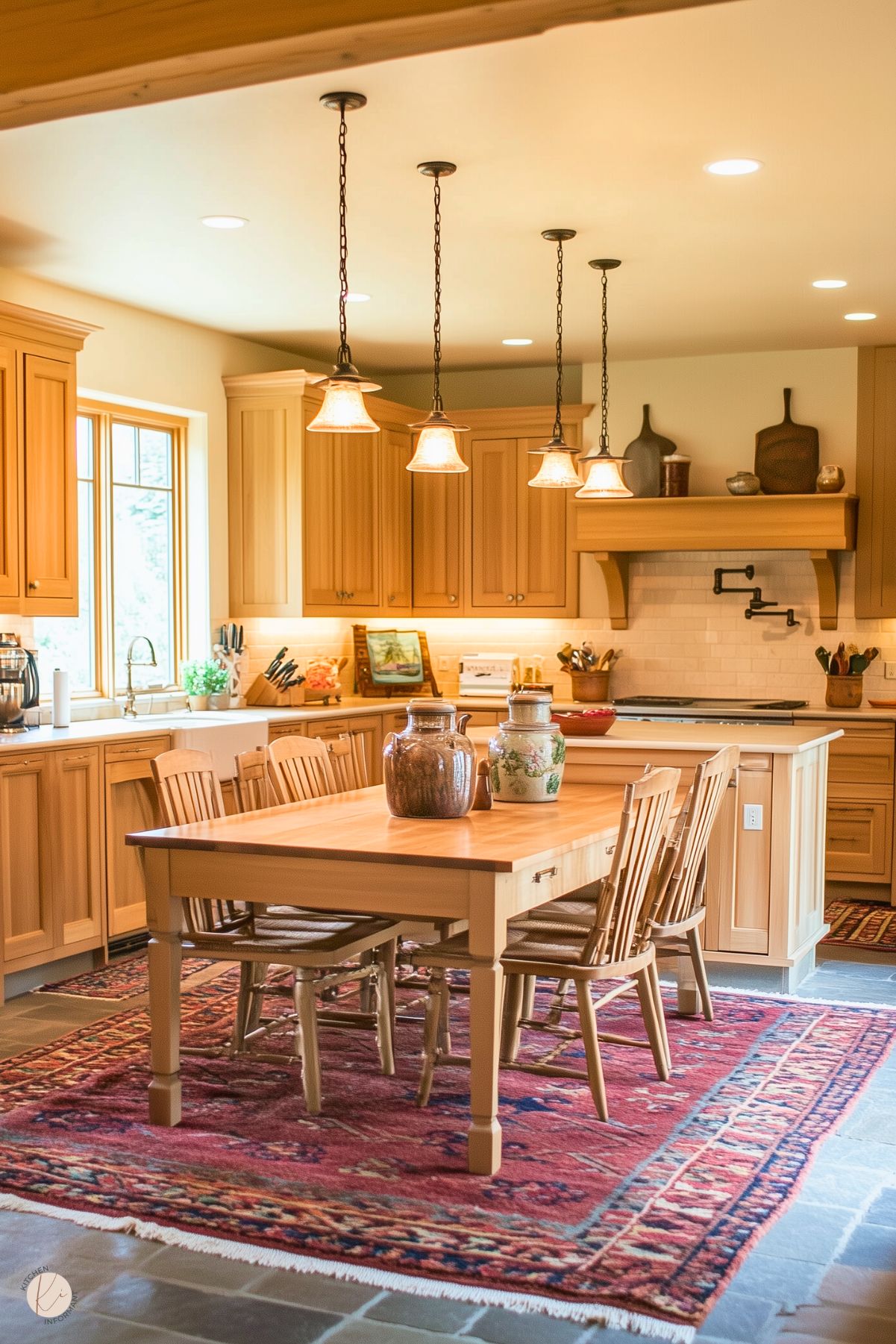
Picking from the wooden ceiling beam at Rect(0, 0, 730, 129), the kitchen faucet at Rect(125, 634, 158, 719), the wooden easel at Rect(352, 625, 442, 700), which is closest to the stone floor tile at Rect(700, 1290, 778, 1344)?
the wooden ceiling beam at Rect(0, 0, 730, 129)

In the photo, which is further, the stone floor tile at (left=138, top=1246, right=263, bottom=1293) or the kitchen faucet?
the kitchen faucet

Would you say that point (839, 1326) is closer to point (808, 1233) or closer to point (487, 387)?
point (808, 1233)

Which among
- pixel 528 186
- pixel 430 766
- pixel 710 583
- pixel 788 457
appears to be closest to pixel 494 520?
pixel 710 583

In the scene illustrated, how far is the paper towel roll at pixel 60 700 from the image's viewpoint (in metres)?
5.68

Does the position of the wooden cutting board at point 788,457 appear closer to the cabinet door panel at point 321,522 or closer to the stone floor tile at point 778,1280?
the cabinet door panel at point 321,522

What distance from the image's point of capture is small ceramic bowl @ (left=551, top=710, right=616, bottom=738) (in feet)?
17.5

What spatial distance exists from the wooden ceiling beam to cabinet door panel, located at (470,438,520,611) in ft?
18.0

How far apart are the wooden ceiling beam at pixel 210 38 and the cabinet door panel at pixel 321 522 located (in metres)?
4.51

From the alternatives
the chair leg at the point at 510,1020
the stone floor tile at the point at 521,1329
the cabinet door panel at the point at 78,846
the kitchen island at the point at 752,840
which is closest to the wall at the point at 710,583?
the cabinet door panel at the point at 78,846

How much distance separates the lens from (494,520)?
8.14m

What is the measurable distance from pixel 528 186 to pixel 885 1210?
129 inches

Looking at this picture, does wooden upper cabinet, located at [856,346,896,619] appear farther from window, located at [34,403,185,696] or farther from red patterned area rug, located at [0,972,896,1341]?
window, located at [34,403,185,696]

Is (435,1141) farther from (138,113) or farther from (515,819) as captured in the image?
(138,113)

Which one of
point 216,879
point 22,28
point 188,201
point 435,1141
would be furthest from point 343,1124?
point 188,201
